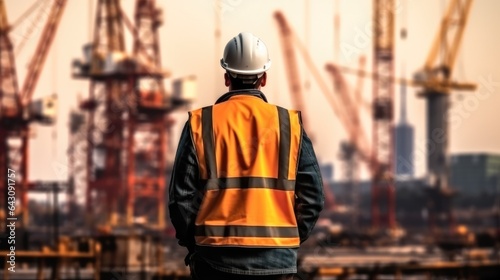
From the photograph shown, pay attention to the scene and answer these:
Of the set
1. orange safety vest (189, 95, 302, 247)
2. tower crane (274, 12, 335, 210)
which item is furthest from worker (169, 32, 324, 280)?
tower crane (274, 12, 335, 210)

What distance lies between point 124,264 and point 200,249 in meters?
20.2

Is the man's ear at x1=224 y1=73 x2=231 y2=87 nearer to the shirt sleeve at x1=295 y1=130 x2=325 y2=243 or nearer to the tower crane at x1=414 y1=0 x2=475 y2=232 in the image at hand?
the shirt sleeve at x1=295 y1=130 x2=325 y2=243

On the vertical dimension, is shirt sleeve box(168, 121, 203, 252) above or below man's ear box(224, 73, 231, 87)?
below

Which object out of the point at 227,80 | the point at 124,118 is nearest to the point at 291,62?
the point at 124,118

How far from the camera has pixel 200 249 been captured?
18.3ft

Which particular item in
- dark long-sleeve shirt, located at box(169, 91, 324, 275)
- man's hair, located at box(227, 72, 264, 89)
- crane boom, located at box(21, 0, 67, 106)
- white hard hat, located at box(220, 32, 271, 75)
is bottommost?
dark long-sleeve shirt, located at box(169, 91, 324, 275)

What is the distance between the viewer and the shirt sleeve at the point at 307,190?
5656 millimetres

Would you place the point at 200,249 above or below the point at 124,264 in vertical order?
above

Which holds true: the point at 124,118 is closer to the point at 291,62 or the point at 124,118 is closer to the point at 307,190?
the point at 291,62

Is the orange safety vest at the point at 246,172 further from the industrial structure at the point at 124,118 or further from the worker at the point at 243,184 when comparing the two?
the industrial structure at the point at 124,118

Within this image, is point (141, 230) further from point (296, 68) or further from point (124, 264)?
point (124, 264)

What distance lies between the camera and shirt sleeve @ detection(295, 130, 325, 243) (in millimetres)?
5656

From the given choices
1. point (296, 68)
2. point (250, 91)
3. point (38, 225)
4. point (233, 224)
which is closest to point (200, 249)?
point (233, 224)

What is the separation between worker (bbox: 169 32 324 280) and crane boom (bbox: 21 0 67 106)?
114 meters
